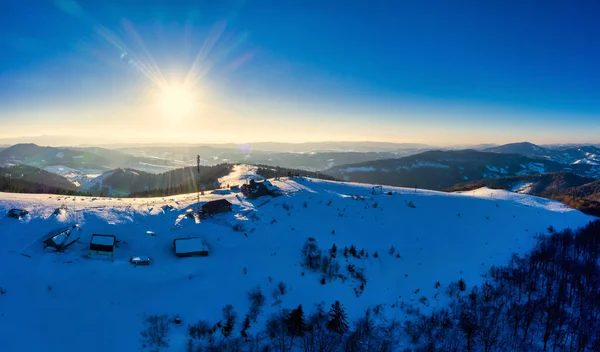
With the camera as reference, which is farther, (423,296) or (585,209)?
(585,209)

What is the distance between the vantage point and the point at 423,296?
32969 mm

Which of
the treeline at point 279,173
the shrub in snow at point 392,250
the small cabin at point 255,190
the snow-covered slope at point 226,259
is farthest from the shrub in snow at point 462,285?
the treeline at point 279,173

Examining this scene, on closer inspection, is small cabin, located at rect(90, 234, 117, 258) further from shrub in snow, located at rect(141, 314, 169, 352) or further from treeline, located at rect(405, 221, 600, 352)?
treeline, located at rect(405, 221, 600, 352)

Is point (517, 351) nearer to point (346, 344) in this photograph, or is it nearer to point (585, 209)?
point (346, 344)

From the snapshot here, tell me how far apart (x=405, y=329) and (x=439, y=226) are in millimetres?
23937

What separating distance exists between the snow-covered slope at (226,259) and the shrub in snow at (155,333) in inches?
24.7

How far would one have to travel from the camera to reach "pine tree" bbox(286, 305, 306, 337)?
1034 inches

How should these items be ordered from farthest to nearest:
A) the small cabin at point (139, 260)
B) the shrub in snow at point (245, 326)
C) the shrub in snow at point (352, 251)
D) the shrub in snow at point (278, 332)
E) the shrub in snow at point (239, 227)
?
1. the shrub in snow at point (239, 227)
2. the shrub in snow at point (352, 251)
3. the small cabin at point (139, 260)
4. the shrub in snow at point (245, 326)
5. the shrub in snow at point (278, 332)

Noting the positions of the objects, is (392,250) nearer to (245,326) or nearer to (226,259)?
(226,259)

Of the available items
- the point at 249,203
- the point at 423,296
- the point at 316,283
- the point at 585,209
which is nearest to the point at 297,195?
the point at 249,203

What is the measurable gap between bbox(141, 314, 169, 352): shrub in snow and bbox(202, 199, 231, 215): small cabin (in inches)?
760

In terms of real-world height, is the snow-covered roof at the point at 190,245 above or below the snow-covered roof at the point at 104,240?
below

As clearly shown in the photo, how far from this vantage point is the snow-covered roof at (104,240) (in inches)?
1186

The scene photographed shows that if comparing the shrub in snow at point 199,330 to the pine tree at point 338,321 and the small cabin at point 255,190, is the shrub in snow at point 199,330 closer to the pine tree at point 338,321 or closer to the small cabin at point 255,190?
the pine tree at point 338,321
